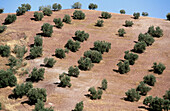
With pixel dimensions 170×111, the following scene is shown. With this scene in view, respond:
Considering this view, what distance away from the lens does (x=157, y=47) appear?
56.7 metres

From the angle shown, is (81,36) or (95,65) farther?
(81,36)

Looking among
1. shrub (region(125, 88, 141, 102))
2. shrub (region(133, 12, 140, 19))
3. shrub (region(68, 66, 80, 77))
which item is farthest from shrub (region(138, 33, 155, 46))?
shrub (region(125, 88, 141, 102))

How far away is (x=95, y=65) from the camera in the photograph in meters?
46.5

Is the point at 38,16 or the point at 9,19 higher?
the point at 38,16

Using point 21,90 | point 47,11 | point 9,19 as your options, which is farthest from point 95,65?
point 47,11

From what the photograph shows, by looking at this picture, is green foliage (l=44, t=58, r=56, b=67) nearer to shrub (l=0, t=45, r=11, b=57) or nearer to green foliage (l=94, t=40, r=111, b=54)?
shrub (l=0, t=45, r=11, b=57)

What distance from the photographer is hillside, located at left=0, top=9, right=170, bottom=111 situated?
28.8 m

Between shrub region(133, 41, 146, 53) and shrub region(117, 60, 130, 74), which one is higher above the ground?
shrub region(133, 41, 146, 53)

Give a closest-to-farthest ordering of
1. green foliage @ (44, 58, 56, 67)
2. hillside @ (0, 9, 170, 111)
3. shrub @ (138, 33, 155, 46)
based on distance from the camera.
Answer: hillside @ (0, 9, 170, 111)
green foliage @ (44, 58, 56, 67)
shrub @ (138, 33, 155, 46)

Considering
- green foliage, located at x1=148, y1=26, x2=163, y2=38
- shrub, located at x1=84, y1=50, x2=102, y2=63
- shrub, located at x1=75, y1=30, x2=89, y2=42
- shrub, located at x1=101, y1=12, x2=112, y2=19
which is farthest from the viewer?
shrub, located at x1=101, y1=12, x2=112, y2=19

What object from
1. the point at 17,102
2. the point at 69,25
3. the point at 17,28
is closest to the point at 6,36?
the point at 17,28

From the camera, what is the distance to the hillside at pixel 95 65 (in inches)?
1135

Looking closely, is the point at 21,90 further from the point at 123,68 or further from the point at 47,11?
the point at 47,11

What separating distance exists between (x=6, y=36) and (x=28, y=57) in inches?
476
